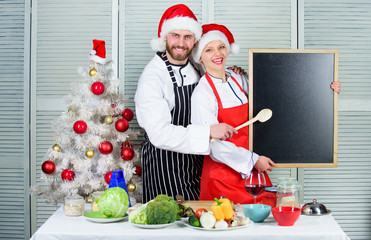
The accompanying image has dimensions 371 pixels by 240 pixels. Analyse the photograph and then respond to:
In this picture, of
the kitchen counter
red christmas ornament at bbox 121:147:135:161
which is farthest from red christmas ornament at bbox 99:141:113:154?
the kitchen counter

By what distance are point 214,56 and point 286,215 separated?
1.21 meters

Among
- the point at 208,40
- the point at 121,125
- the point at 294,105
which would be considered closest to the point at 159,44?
the point at 208,40

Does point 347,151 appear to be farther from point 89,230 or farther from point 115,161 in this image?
point 89,230

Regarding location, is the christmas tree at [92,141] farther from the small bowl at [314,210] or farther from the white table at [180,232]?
the small bowl at [314,210]

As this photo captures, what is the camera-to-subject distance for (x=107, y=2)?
3637mm

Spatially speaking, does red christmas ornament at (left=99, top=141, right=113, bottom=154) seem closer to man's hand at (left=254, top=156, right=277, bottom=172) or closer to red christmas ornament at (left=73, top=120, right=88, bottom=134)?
red christmas ornament at (left=73, top=120, right=88, bottom=134)

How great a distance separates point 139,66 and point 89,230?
210 cm

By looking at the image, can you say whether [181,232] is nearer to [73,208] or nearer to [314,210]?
[73,208]

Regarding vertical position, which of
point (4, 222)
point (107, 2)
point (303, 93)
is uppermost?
point (107, 2)

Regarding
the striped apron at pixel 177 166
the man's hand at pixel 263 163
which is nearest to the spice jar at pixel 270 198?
the man's hand at pixel 263 163

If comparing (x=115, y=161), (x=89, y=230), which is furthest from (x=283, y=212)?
(x=115, y=161)

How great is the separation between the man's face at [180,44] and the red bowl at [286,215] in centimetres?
133

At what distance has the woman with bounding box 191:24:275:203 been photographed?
8.20ft

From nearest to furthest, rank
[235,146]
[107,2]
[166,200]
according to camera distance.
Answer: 1. [166,200]
2. [235,146]
3. [107,2]
